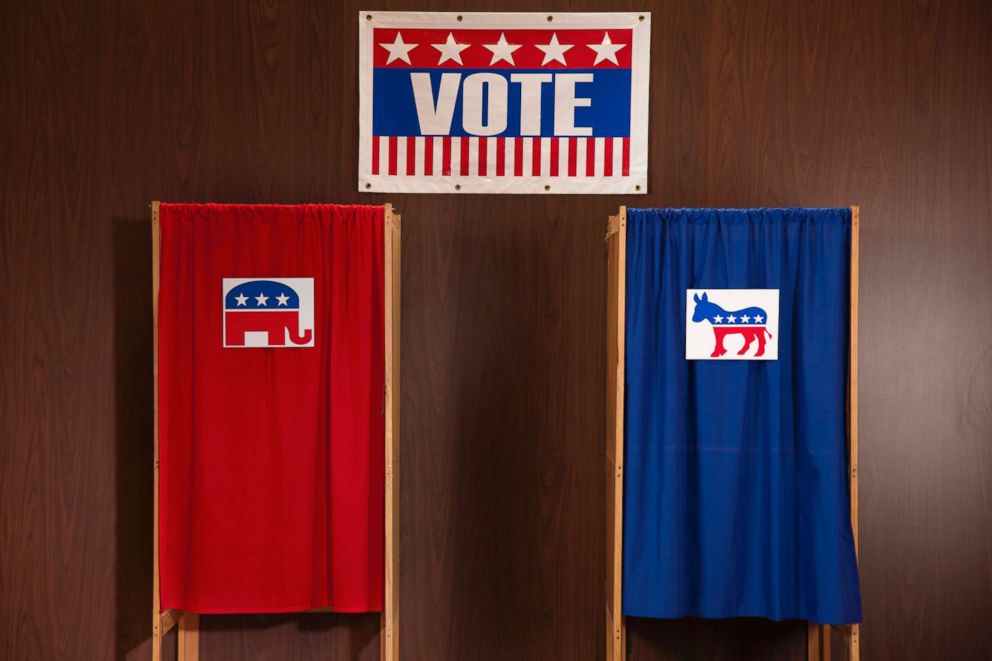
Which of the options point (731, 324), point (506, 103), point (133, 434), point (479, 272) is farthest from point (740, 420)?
point (133, 434)

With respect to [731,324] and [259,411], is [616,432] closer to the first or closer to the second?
[731,324]

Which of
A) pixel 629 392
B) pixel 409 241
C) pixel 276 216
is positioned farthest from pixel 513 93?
pixel 629 392

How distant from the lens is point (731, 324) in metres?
2.21

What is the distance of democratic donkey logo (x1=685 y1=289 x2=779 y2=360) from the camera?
7.21 feet

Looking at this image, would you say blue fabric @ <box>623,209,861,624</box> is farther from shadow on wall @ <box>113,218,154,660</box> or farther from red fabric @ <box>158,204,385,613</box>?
shadow on wall @ <box>113,218,154,660</box>

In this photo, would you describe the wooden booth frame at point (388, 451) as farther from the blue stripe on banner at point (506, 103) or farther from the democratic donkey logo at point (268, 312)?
the blue stripe on banner at point (506, 103)

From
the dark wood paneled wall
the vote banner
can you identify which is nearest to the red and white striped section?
the vote banner

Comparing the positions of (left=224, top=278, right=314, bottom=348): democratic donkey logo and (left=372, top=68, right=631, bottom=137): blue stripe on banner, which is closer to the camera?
(left=224, top=278, right=314, bottom=348): democratic donkey logo

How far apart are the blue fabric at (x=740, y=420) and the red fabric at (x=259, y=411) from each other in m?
0.93

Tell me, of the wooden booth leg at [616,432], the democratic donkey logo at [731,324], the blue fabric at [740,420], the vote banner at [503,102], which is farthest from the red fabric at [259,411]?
the democratic donkey logo at [731,324]

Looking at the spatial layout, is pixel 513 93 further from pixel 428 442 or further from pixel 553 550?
pixel 553 550

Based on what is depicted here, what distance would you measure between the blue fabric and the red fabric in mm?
927

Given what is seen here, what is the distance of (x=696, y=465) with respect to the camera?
7.39ft

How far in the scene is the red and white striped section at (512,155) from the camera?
262cm
